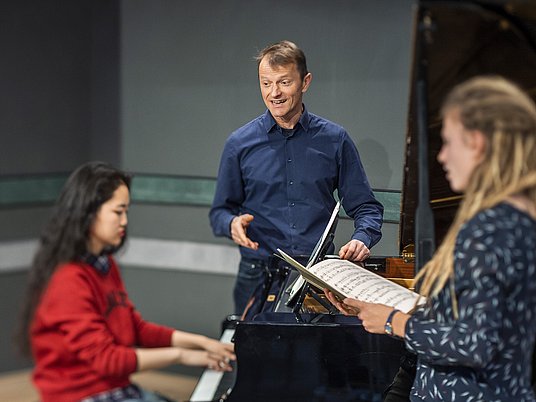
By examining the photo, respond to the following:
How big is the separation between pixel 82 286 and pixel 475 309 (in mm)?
874

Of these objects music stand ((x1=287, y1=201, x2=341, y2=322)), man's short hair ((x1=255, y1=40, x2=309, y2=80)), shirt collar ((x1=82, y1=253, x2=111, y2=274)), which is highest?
man's short hair ((x1=255, y1=40, x2=309, y2=80))

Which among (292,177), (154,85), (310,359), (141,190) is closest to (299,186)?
(292,177)

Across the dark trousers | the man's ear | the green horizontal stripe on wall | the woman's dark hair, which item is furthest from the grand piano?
the green horizontal stripe on wall

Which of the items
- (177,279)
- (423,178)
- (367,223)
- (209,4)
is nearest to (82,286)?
(423,178)

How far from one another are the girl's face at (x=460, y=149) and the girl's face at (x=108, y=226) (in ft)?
2.58

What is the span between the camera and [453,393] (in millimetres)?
2273

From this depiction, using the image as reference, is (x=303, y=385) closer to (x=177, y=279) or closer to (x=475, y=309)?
(x=475, y=309)

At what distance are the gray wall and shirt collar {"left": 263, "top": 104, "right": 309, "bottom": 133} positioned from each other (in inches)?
14.5

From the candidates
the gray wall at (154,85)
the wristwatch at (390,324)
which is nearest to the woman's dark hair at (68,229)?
the wristwatch at (390,324)

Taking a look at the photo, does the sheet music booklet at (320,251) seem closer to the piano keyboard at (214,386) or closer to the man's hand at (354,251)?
the man's hand at (354,251)

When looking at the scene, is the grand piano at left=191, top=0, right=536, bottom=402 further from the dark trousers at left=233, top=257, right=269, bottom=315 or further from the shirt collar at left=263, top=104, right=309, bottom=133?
the shirt collar at left=263, top=104, right=309, bottom=133

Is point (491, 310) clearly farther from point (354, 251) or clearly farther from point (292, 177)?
point (292, 177)

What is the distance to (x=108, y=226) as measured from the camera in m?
2.32

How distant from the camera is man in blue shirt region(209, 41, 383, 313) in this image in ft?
11.2
